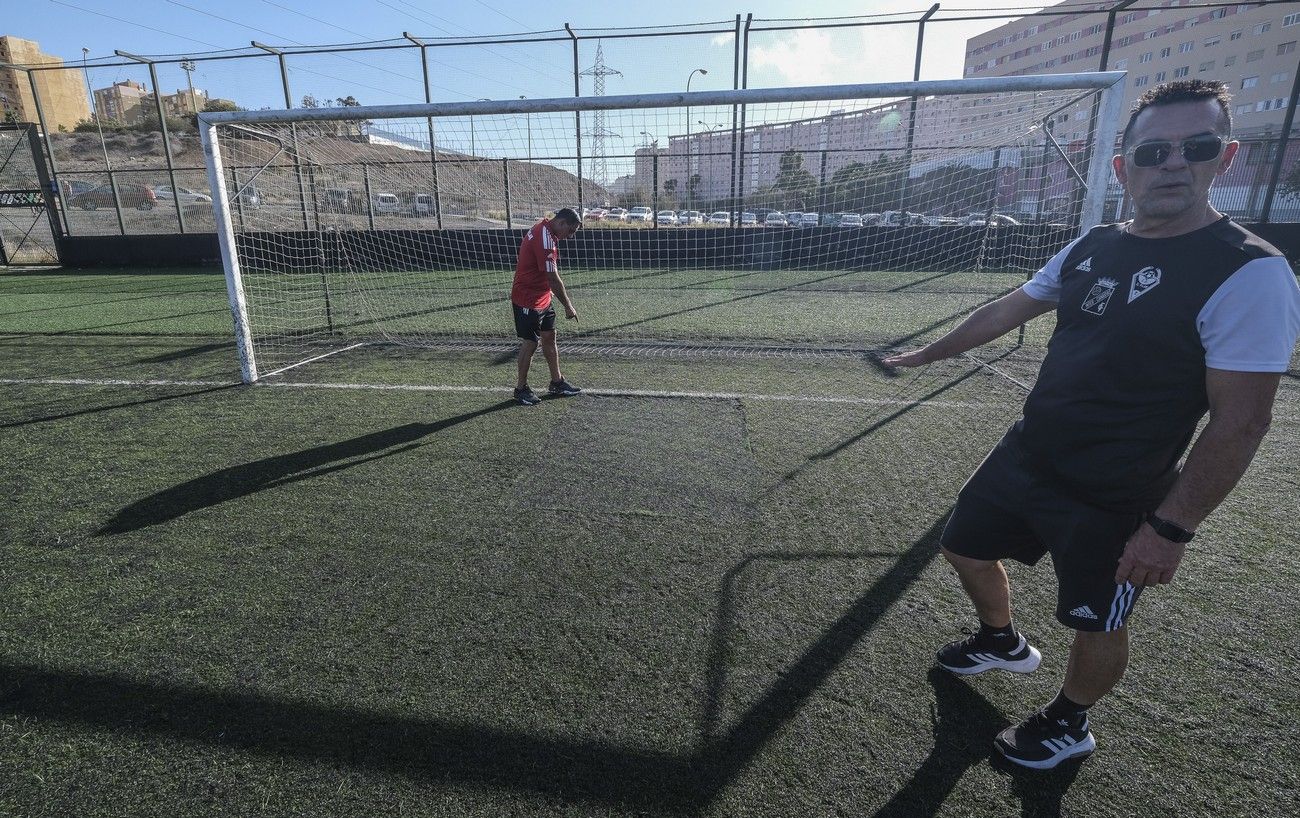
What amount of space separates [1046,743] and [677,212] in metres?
13.7

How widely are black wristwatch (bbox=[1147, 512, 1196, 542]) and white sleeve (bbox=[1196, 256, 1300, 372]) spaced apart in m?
0.42

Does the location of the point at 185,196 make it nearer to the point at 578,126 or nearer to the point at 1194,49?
the point at 578,126

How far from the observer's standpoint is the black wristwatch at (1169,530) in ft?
5.35

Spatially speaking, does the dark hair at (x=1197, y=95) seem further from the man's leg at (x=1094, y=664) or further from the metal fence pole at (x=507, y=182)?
the metal fence pole at (x=507, y=182)

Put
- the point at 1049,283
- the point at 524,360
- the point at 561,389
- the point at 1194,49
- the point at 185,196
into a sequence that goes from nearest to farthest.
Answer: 1. the point at 1049,283
2. the point at 524,360
3. the point at 561,389
4. the point at 185,196
5. the point at 1194,49

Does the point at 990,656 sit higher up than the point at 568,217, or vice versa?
the point at 568,217

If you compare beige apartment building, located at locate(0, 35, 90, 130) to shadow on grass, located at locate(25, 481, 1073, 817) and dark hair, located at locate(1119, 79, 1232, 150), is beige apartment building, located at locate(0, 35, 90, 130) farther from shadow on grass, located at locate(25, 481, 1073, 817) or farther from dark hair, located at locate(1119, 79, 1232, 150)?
dark hair, located at locate(1119, 79, 1232, 150)

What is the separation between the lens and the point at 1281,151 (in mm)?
14414

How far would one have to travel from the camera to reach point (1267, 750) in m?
2.10

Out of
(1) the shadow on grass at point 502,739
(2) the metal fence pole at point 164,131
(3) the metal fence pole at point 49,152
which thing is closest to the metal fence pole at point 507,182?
(2) the metal fence pole at point 164,131

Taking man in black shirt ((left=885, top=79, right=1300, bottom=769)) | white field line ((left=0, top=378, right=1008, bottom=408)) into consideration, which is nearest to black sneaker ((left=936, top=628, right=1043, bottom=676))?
man in black shirt ((left=885, top=79, right=1300, bottom=769))

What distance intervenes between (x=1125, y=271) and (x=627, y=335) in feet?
23.9

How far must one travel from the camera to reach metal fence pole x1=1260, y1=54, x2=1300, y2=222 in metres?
14.4

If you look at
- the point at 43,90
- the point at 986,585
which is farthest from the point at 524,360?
the point at 43,90
